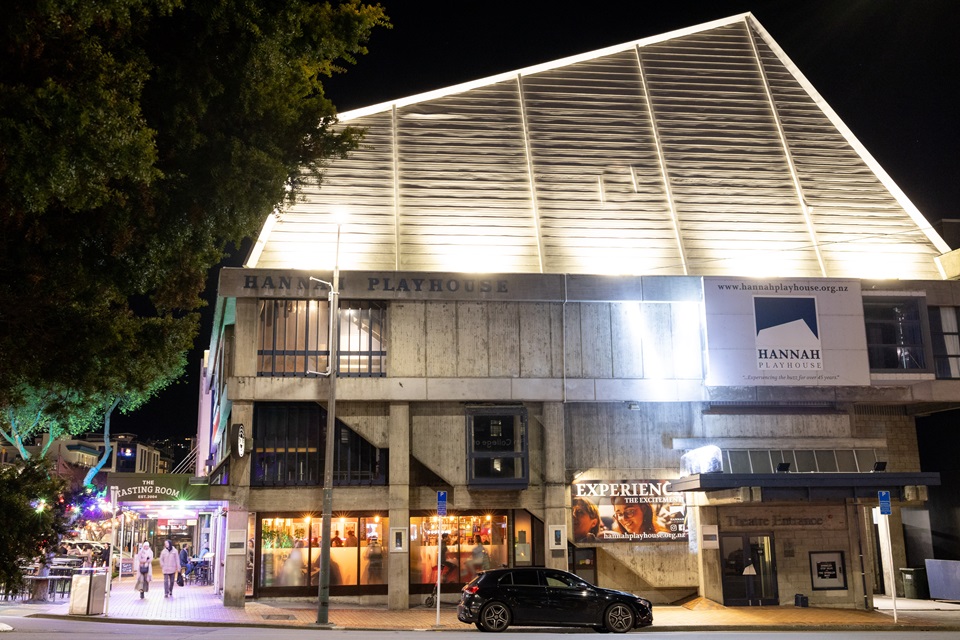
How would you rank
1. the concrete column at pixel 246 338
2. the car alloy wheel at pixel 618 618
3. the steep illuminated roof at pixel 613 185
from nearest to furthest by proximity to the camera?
1. the car alloy wheel at pixel 618 618
2. the concrete column at pixel 246 338
3. the steep illuminated roof at pixel 613 185

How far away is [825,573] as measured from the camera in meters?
27.9

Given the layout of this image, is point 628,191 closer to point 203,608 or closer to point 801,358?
point 801,358

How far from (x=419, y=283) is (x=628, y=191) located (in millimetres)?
10141

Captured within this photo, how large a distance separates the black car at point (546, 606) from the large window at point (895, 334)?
47.2 ft

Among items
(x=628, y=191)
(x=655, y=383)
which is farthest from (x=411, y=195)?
(x=655, y=383)

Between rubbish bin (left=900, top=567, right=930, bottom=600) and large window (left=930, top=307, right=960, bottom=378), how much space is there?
23.8 ft

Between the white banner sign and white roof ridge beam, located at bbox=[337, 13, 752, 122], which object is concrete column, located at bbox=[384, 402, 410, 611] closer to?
the white banner sign

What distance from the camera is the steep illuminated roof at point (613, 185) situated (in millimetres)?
31484

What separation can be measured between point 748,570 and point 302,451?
15.1 m

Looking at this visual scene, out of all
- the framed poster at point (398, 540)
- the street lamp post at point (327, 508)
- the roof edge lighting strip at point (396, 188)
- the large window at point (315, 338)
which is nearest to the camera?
the street lamp post at point (327, 508)

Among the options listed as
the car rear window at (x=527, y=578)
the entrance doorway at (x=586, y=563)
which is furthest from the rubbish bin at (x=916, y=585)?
the car rear window at (x=527, y=578)

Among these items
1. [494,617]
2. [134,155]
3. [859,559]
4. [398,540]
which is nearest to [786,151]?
[859,559]

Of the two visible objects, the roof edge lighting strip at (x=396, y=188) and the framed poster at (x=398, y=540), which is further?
the roof edge lighting strip at (x=396, y=188)

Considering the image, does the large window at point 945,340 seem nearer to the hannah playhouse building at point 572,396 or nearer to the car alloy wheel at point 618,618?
the hannah playhouse building at point 572,396
